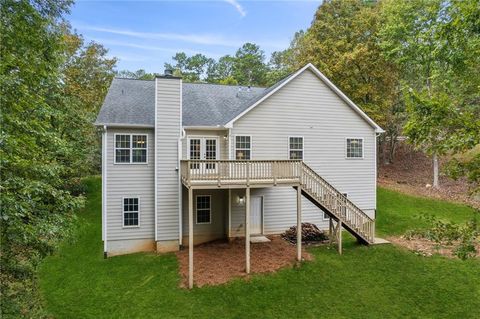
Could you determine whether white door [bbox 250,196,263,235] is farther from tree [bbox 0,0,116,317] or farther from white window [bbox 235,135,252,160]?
tree [bbox 0,0,116,317]

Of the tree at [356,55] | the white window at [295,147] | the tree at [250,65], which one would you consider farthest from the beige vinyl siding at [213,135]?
the tree at [250,65]

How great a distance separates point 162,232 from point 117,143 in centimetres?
441

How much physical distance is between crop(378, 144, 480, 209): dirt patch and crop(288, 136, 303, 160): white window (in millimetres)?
9863

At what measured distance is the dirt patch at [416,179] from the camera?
21156mm

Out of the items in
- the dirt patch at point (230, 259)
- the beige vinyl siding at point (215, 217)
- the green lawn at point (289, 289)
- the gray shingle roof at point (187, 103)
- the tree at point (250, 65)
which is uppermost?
the tree at point (250, 65)

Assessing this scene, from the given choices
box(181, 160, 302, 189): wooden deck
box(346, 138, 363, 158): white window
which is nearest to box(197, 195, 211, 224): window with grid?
box(181, 160, 302, 189): wooden deck

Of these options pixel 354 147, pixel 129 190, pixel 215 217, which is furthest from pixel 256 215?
pixel 354 147

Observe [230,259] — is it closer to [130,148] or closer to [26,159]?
[130,148]

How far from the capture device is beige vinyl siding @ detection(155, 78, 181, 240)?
13.6 m

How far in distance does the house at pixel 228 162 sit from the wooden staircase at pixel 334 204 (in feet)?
0.15

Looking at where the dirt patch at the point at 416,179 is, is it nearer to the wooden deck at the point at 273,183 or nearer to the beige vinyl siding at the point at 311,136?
the beige vinyl siding at the point at 311,136

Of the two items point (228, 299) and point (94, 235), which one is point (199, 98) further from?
point (228, 299)

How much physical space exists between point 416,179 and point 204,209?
19224 millimetres

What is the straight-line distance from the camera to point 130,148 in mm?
13758
